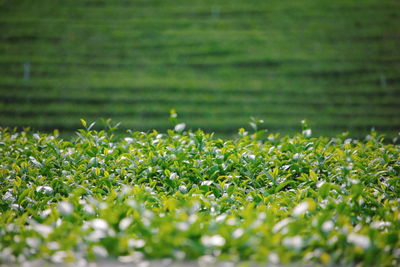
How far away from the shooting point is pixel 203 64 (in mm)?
9844

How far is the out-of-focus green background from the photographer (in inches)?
320

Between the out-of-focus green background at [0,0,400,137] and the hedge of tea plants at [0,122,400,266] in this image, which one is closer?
the hedge of tea plants at [0,122,400,266]

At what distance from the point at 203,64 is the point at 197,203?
842 centimetres

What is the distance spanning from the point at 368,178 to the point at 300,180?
A: 401mm

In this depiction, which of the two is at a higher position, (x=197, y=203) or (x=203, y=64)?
(x=203, y=64)

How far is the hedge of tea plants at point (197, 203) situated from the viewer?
52.2 inches

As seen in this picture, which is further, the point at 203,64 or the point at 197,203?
the point at 203,64

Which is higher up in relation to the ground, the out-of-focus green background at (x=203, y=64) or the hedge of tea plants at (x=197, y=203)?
the out-of-focus green background at (x=203, y=64)

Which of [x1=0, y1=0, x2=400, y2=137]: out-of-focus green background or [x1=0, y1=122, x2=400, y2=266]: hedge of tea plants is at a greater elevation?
[x1=0, y1=0, x2=400, y2=137]: out-of-focus green background

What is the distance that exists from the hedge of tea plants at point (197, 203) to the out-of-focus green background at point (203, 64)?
516 cm

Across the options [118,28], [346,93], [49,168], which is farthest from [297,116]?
[49,168]

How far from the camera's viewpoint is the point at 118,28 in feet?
35.4

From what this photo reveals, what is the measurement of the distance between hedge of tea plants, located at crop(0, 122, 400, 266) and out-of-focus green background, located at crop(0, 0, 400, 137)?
5160mm

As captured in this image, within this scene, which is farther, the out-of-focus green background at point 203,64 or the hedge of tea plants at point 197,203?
the out-of-focus green background at point 203,64
